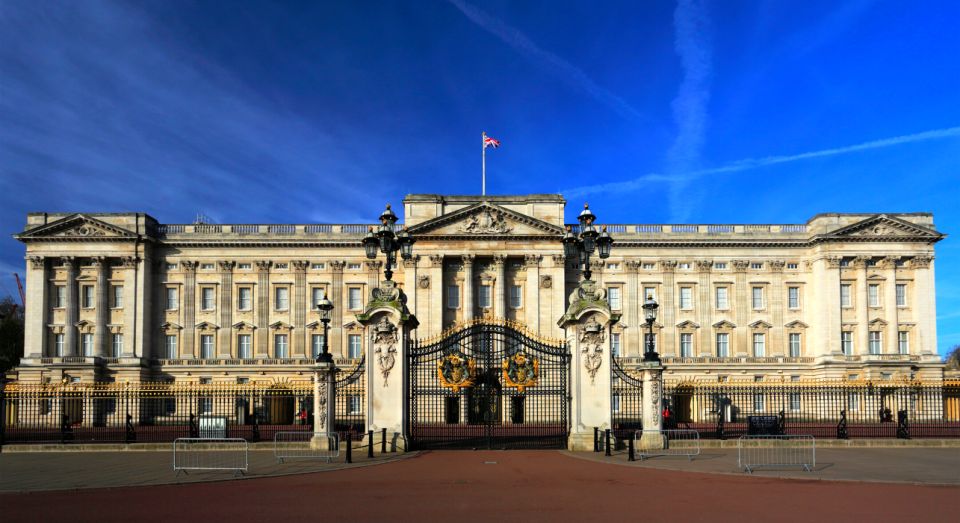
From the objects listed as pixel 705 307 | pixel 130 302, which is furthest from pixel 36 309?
pixel 705 307

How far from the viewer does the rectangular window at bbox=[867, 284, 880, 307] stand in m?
63.0

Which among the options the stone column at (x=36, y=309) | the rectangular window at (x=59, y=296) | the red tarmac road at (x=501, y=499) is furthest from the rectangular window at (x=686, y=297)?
the rectangular window at (x=59, y=296)

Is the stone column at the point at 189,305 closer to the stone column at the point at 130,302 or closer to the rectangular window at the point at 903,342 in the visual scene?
the stone column at the point at 130,302

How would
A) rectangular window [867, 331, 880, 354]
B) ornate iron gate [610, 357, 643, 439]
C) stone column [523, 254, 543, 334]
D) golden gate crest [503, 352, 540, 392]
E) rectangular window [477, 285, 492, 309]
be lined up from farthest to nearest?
rectangular window [477, 285, 492, 309] → rectangular window [867, 331, 880, 354] → stone column [523, 254, 543, 334] → golden gate crest [503, 352, 540, 392] → ornate iron gate [610, 357, 643, 439]

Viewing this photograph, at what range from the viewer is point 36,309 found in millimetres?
62031

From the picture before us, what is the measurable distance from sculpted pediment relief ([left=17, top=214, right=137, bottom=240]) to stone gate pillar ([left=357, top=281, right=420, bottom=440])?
148 ft

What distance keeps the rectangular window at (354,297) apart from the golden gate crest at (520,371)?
39.5 m

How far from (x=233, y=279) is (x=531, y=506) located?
182 ft

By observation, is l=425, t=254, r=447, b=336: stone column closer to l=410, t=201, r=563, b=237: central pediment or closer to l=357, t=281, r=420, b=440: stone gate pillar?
l=410, t=201, r=563, b=237: central pediment

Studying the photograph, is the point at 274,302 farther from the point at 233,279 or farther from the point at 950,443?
the point at 950,443

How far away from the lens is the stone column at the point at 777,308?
63.9 metres

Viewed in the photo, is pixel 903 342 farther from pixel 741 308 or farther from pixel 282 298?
pixel 282 298

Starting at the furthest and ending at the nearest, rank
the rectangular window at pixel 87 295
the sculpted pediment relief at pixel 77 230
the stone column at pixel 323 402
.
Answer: the rectangular window at pixel 87 295 < the sculpted pediment relief at pixel 77 230 < the stone column at pixel 323 402

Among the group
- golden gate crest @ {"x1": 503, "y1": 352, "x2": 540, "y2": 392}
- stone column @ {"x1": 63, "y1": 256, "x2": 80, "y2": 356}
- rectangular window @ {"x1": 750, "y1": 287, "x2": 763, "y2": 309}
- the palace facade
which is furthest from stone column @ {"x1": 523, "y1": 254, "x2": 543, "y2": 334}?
stone column @ {"x1": 63, "y1": 256, "x2": 80, "y2": 356}
